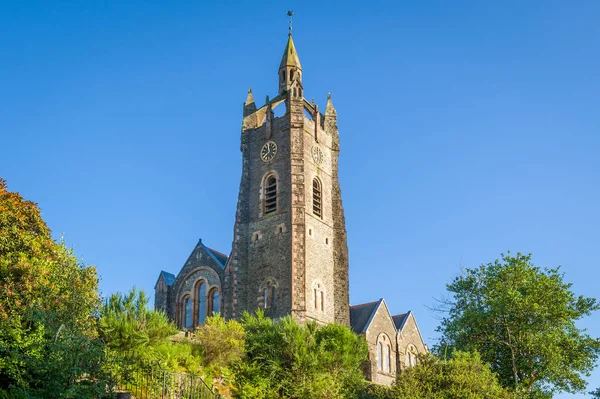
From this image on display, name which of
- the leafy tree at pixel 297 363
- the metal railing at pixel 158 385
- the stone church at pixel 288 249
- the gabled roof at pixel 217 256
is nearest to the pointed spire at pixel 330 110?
the stone church at pixel 288 249

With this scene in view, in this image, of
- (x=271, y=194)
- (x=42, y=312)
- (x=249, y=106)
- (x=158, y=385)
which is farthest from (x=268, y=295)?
(x=42, y=312)

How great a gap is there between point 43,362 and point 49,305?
3659mm

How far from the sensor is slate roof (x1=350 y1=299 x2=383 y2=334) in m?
43.5

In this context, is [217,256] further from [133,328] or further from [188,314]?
[133,328]

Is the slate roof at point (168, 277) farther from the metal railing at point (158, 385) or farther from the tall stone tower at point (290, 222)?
the metal railing at point (158, 385)

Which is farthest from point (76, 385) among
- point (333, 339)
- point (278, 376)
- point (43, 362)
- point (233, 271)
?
point (233, 271)

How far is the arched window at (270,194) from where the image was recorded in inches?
1657

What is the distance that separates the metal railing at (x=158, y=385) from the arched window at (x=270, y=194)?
20.7 meters

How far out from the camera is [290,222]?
132 feet

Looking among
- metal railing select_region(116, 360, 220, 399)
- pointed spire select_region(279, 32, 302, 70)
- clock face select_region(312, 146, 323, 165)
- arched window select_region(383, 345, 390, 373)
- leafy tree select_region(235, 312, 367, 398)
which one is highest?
pointed spire select_region(279, 32, 302, 70)

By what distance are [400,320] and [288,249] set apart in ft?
41.8

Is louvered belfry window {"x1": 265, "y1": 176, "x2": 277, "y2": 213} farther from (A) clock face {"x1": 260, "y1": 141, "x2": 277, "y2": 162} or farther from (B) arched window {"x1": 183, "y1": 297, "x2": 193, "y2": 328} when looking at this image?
(B) arched window {"x1": 183, "y1": 297, "x2": 193, "y2": 328}

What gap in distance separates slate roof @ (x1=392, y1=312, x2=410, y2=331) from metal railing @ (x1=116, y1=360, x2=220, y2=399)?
26.8 m

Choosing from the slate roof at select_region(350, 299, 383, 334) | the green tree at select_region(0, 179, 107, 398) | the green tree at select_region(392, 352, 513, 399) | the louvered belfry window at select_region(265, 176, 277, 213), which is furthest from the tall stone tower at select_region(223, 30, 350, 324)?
the green tree at select_region(0, 179, 107, 398)
